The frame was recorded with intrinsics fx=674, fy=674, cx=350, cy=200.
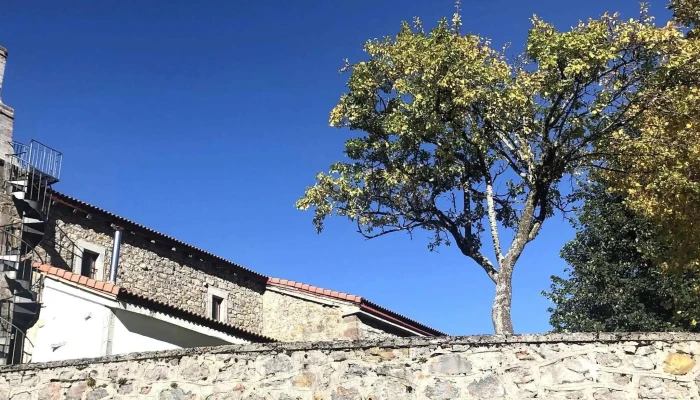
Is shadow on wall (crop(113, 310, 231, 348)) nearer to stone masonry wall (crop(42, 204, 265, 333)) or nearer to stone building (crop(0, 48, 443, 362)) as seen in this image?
stone building (crop(0, 48, 443, 362))

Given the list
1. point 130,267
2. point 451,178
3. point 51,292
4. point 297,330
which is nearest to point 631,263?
point 451,178

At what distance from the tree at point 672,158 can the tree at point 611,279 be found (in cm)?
359

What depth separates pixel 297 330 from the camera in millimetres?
19594

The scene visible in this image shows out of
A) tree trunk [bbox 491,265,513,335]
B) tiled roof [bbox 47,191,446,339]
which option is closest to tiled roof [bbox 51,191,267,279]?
tiled roof [bbox 47,191,446,339]

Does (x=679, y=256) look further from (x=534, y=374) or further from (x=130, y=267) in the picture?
(x=130, y=267)

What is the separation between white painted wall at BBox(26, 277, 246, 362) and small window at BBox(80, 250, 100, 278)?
253 centimetres

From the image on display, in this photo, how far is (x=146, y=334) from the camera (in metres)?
14.2

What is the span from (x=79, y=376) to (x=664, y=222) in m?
11.8

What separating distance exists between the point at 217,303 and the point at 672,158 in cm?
1316

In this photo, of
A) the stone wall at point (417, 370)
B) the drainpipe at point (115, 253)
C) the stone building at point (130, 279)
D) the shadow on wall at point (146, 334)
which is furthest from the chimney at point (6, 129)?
the stone wall at point (417, 370)

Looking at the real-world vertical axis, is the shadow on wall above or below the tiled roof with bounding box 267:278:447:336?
below

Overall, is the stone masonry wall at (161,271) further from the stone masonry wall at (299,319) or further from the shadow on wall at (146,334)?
the shadow on wall at (146,334)

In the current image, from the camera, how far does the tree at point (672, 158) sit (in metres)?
12.5

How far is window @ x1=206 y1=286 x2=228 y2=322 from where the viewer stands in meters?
19.8
